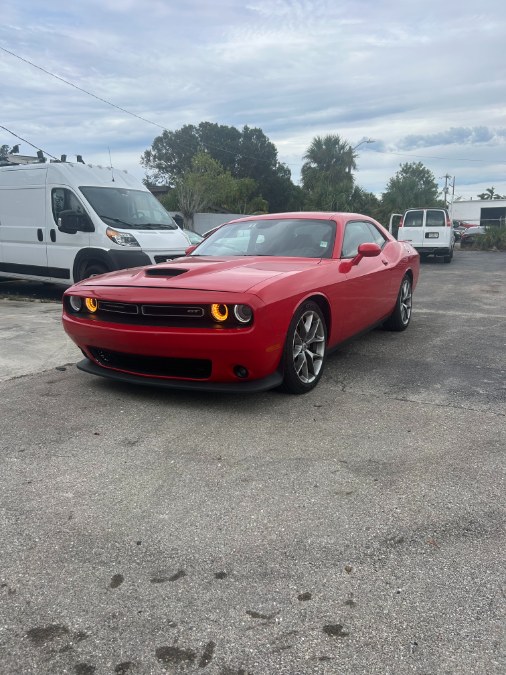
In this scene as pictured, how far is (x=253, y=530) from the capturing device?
2434mm

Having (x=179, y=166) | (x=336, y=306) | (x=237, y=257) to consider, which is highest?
(x=179, y=166)

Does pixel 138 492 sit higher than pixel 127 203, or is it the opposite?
pixel 127 203

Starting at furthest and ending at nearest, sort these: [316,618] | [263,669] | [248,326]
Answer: [248,326] → [316,618] → [263,669]

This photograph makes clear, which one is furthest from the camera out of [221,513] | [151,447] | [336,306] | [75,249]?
[75,249]

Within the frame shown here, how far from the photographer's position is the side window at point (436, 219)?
18719 mm

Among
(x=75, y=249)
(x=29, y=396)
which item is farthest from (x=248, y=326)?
(x=75, y=249)

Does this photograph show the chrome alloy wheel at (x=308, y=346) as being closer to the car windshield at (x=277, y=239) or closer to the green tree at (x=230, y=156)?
the car windshield at (x=277, y=239)

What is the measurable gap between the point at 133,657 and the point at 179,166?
71324mm

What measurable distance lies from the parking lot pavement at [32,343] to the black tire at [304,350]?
2.26 metres

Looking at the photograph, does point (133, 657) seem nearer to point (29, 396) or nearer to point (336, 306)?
point (29, 396)

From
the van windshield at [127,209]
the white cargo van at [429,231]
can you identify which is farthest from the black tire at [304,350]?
the white cargo van at [429,231]

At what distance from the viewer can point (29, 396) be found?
425 centimetres

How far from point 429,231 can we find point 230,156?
164 feet

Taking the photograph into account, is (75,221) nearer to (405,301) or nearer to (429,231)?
(405,301)
